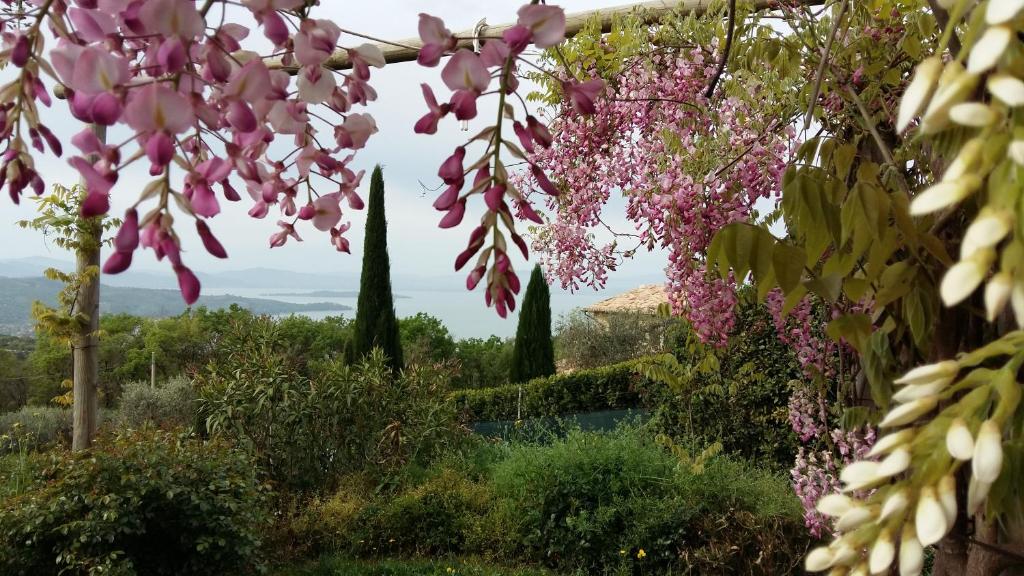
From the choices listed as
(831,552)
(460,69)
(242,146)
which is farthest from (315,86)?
(831,552)

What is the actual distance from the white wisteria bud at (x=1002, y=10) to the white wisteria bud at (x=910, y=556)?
281mm

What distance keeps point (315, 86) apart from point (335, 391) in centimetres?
538

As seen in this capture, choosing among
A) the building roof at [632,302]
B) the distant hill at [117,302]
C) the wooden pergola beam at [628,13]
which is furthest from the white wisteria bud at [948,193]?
the building roof at [632,302]

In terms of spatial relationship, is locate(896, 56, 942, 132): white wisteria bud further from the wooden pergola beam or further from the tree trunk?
the tree trunk

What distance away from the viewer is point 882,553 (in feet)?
1.54

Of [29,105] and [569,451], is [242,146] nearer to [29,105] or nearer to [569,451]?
[29,105]

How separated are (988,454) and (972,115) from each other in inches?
7.5

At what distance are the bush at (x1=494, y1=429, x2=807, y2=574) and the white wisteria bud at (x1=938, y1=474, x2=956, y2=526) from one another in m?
3.68

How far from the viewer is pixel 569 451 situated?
498 centimetres

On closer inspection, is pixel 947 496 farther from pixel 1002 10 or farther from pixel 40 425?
pixel 40 425

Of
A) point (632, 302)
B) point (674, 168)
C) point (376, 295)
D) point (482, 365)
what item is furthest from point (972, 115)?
point (482, 365)

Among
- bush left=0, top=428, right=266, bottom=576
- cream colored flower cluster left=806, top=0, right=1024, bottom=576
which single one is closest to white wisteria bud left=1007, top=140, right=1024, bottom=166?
cream colored flower cluster left=806, top=0, right=1024, bottom=576

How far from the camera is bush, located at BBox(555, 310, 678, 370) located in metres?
11.9

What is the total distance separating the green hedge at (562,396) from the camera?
29.5 ft
